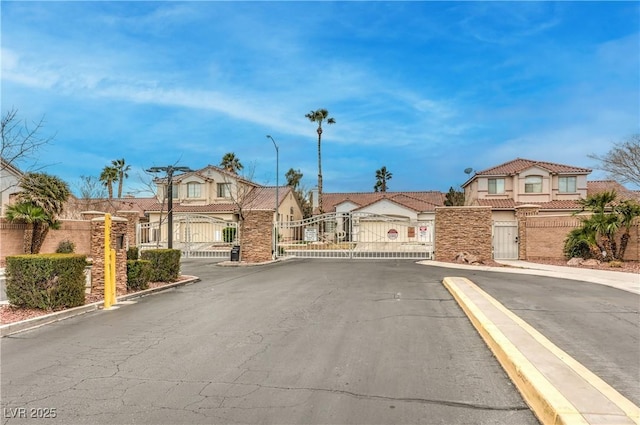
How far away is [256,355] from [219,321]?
2.56 m

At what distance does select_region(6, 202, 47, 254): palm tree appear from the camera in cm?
2234

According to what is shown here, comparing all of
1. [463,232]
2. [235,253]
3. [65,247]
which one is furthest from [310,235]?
[65,247]

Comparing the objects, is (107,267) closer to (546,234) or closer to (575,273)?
(575,273)

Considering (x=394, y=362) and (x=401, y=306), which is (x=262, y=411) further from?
(x=401, y=306)

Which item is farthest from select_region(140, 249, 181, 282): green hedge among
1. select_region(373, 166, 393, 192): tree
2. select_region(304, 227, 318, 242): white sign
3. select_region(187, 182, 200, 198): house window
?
select_region(373, 166, 393, 192): tree

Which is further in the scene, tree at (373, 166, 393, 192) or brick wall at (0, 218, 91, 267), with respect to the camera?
tree at (373, 166, 393, 192)

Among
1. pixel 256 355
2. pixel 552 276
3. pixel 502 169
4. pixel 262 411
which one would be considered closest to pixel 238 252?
pixel 552 276

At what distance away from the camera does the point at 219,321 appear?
883 centimetres

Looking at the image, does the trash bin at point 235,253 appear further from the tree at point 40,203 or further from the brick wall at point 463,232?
the brick wall at point 463,232

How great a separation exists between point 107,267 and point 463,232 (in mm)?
17528

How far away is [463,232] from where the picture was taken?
77.2ft

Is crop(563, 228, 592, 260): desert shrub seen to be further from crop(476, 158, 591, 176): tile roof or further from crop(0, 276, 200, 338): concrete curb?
crop(476, 158, 591, 176): tile roof

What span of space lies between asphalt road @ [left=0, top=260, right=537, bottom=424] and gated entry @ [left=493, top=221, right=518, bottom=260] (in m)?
15.0

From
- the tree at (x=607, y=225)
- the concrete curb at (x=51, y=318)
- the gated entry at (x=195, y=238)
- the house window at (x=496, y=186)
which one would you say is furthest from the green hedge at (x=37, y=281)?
the house window at (x=496, y=186)
